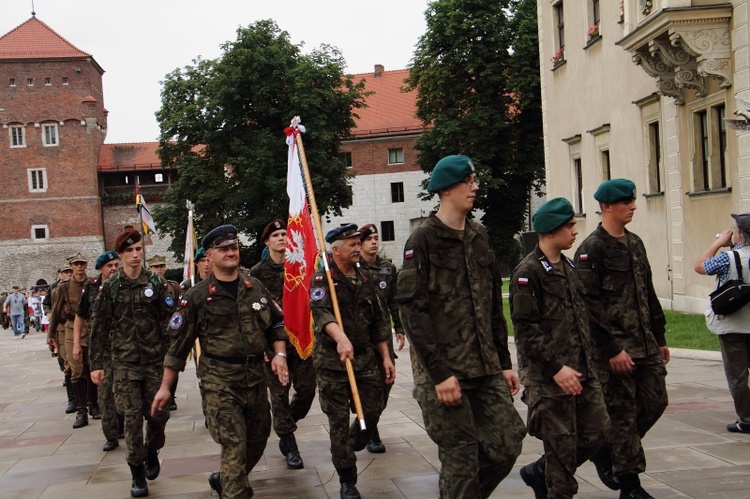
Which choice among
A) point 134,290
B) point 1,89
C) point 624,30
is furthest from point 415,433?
point 1,89

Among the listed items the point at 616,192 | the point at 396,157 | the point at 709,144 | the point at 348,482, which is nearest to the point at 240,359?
the point at 348,482

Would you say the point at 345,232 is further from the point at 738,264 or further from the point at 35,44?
the point at 35,44

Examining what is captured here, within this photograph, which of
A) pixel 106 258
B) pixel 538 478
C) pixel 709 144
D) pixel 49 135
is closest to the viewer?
pixel 538 478

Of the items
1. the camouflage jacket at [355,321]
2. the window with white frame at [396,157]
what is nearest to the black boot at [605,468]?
the camouflage jacket at [355,321]

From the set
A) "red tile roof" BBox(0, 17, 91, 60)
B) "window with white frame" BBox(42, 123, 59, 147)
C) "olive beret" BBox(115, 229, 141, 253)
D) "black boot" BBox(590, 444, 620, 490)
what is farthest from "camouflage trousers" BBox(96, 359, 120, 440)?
"red tile roof" BBox(0, 17, 91, 60)

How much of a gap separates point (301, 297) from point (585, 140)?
19.6 metres

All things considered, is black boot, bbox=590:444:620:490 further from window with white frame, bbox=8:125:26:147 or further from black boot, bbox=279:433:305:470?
window with white frame, bbox=8:125:26:147

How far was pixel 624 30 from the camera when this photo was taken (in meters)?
20.7

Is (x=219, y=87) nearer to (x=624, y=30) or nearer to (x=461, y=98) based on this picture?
(x=461, y=98)

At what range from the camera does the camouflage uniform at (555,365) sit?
5.35 meters

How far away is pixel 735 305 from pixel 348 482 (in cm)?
381

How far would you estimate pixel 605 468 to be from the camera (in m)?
6.32

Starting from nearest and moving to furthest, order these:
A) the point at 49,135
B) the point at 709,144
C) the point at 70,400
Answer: the point at 70,400
the point at 709,144
the point at 49,135

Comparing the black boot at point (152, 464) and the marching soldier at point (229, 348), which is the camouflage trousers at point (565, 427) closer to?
the marching soldier at point (229, 348)
